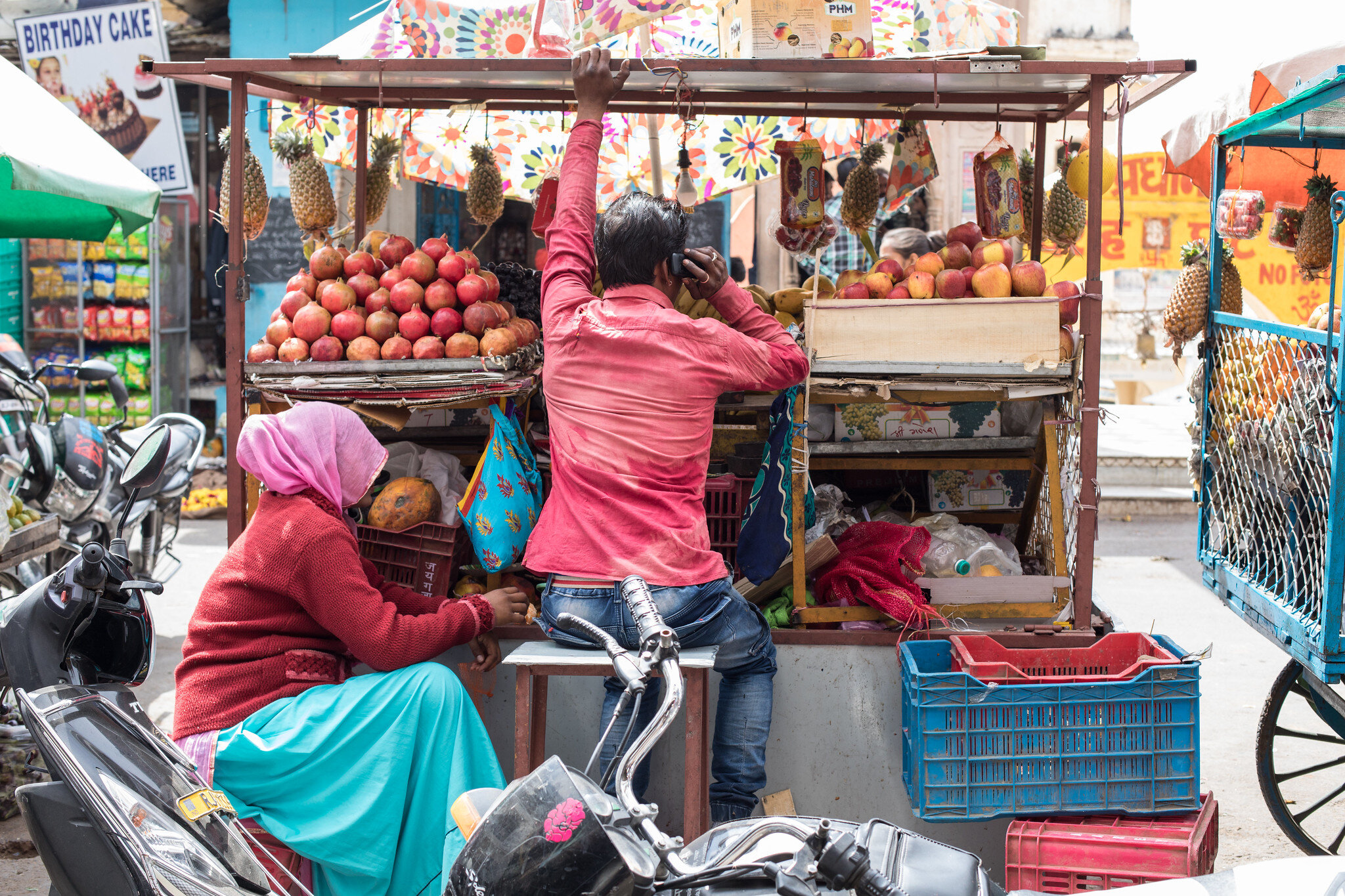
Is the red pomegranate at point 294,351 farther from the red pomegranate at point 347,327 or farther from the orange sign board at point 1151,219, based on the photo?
the orange sign board at point 1151,219

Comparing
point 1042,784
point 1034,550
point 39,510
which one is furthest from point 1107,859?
point 39,510

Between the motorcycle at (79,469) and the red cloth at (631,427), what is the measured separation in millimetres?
2308

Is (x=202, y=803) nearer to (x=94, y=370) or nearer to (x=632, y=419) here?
(x=632, y=419)

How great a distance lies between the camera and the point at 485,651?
3377 millimetres

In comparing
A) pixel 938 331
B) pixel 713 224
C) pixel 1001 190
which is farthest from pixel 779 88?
pixel 713 224

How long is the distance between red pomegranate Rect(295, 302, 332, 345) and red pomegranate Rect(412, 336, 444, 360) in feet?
1.03

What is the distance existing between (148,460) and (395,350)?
1.06 meters

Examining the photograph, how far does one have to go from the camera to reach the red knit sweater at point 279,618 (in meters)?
2.87

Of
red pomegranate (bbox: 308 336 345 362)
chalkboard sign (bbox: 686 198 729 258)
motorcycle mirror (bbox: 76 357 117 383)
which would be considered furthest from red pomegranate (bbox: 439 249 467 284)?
chalkboard sign (bbox: 686 198 729 258)

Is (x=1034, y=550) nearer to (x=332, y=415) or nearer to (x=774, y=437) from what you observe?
(x=774, y=437)

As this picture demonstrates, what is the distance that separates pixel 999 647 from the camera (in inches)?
131

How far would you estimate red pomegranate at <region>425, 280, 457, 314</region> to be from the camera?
12.2ft

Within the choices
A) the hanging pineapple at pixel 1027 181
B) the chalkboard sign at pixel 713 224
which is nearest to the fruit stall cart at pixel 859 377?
the hanging pineapple at pixel 1027 181

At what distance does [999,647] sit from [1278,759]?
83.4 inches
